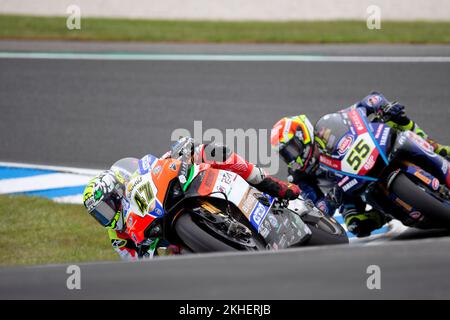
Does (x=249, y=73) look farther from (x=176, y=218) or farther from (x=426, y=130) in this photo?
(x=176, y=218)

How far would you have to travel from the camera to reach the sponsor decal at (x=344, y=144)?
714 centimetres

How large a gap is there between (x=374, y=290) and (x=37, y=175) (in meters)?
6.48

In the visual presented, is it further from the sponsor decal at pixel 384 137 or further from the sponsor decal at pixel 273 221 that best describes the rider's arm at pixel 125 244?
the sponsor decal at pixel 384 137

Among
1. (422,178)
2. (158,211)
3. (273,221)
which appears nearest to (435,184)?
(422,178)

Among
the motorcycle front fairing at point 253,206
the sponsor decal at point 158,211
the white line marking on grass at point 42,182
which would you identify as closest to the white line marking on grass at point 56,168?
the white line marking on grass at point 42,182

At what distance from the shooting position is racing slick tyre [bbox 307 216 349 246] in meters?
6.46

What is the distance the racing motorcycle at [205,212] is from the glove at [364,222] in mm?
1011

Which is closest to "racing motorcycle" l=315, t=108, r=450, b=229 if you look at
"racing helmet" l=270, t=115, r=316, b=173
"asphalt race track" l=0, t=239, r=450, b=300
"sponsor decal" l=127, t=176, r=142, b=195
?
"racing helmet" l=270, t=115, r=316, b=173

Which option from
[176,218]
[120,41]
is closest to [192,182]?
[176,218]

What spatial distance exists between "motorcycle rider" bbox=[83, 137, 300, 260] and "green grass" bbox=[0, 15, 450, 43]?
808 cm

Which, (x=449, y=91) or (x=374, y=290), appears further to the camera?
(x=449, y=91)

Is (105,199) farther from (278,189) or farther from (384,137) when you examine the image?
(384,137)

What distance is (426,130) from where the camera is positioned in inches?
403

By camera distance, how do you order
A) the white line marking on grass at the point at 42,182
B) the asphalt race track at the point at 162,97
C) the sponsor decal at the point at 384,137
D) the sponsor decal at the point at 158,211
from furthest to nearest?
the asphalt race track at the point at 162,97, the white line marking on grass at the point at 42,182, the sponsor decal at the point at 384,137, the sponsor decal at the point at 158,211
